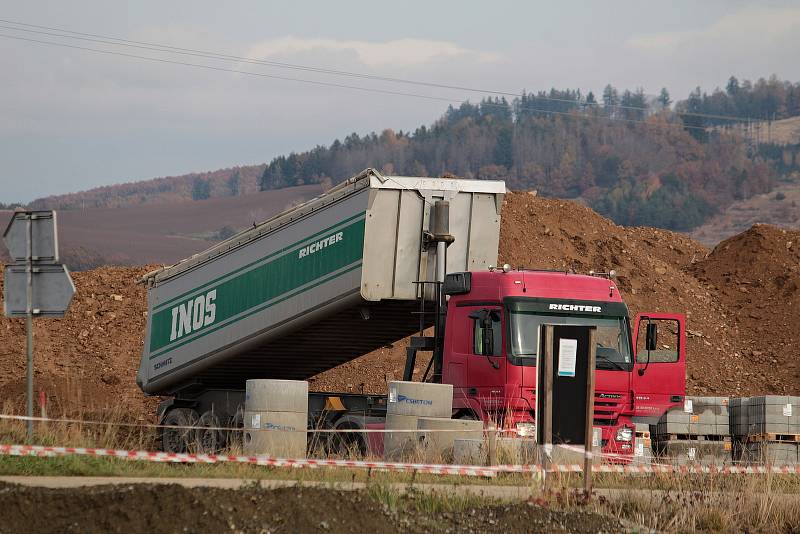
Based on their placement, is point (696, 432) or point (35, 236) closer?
point (35, 236)

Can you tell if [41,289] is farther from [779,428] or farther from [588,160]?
[588,160]

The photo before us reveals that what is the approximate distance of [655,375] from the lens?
1797 centimetres

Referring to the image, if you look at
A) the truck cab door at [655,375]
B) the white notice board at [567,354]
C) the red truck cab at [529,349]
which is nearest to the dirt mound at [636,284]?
the truck cab door at [655,375]

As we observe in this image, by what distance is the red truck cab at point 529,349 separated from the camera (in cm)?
1706

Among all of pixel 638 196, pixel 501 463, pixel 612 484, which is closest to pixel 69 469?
pixel 501 463

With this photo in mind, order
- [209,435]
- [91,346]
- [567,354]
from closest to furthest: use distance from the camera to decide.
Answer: [567,354], [209,435], [91,346]

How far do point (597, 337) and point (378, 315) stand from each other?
3804 millimetres

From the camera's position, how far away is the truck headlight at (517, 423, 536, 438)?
16.0 metres

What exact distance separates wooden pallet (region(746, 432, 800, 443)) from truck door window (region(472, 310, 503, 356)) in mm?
4838

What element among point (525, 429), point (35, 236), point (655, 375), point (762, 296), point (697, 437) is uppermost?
point (762, 296)

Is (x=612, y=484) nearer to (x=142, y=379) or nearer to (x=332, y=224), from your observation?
(x=332, y=224)

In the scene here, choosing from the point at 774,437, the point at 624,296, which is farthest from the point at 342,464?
the point at 624,296

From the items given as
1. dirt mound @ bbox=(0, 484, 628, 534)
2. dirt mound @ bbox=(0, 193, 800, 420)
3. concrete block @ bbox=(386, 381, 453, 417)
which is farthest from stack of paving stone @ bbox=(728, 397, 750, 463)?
dirt mound @ bbox=(0, 193, 800, 420)

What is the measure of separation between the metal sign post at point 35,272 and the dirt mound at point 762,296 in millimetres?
27706
